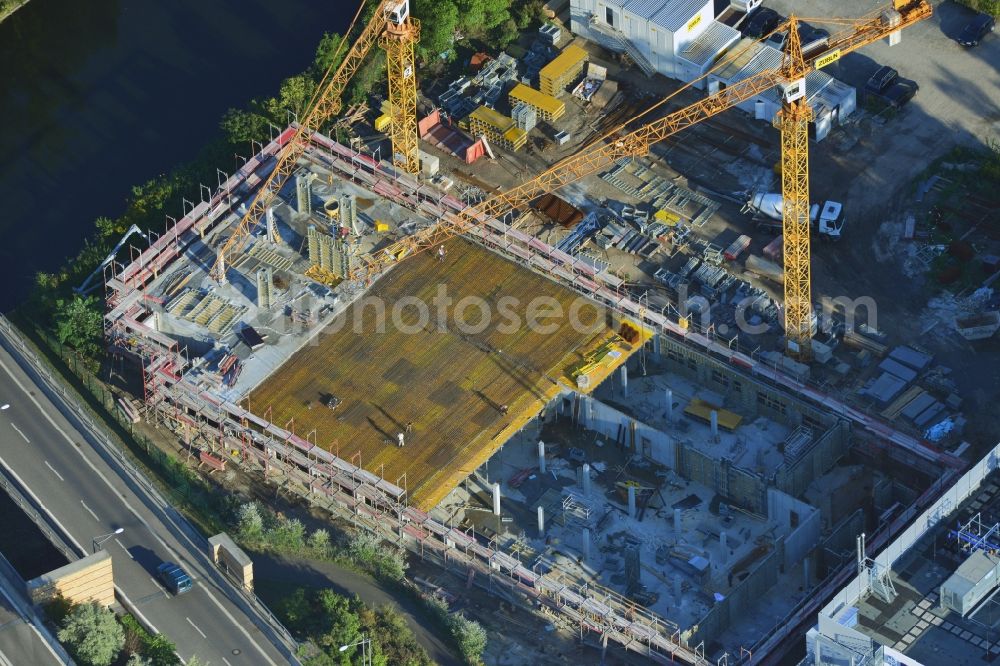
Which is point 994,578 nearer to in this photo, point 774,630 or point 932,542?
point 932,542

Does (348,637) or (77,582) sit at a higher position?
(348,637)

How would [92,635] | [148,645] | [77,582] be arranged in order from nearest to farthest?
[92,635]
[148,645]
[77,582]

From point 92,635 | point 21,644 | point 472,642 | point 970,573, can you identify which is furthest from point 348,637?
point 970,573

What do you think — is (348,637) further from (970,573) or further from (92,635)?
(970,573)

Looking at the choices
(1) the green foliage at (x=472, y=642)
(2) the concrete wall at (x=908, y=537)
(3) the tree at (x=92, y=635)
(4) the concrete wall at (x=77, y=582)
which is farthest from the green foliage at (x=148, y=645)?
(2) the concrete wall at (x=908, y=537)

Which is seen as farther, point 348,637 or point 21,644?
point 348,637

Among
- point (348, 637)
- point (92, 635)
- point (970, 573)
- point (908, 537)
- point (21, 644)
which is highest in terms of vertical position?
point (908, 537)
